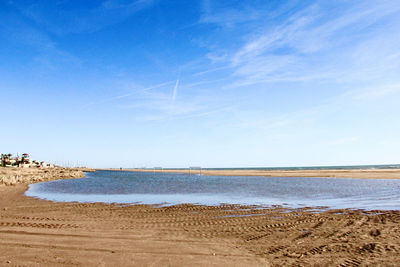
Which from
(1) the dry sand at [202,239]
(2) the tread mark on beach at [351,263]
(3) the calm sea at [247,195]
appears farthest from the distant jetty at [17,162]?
(2) the tread mark on beach at [351,263]

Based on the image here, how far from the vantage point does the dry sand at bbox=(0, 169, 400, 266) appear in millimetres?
7898

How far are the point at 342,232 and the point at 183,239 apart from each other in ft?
23.4

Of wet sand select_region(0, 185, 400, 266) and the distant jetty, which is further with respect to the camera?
the distant jetty

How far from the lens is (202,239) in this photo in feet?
34.3

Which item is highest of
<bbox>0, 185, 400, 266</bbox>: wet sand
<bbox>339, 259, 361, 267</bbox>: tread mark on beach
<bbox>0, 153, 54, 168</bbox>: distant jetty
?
<bbox>0, 153, 54, 168</bbox>: distant jetty

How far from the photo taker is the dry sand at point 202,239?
25.9 feet

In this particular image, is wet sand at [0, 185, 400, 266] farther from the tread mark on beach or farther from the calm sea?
the calm sea

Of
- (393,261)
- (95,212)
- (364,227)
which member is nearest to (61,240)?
(95,212)

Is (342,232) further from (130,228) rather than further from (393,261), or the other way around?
(130,228)

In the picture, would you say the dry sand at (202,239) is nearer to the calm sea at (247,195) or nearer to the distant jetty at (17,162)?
the calm sea at (247,195)

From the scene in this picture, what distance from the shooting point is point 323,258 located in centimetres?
820

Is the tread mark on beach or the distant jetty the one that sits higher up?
the distant jetty

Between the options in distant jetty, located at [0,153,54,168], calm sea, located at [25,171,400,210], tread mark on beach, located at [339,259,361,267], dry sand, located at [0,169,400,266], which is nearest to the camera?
tread mark on beach, located at [339,259,361,267]

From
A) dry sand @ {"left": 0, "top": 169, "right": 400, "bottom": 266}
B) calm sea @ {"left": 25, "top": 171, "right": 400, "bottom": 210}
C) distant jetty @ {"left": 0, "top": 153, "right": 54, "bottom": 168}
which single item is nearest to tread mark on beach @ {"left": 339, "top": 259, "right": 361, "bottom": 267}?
dry sand @ {"left": 0, "top": 169, "right": 400, "bottom": 266}
